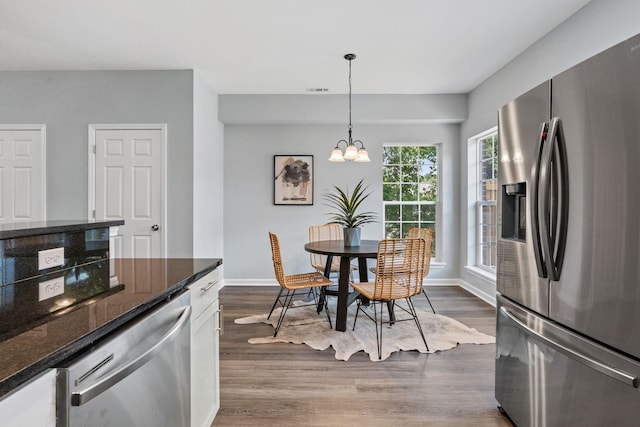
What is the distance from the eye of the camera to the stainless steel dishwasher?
74 cm

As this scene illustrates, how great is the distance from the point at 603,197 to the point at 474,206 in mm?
3511

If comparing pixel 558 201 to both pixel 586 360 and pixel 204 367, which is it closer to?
pixel 586 360

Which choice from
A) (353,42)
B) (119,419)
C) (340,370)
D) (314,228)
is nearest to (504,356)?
(340,370)

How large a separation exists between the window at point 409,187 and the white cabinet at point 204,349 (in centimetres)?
360

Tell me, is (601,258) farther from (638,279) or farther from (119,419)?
(119,419)

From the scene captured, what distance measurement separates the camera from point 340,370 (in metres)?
2.42

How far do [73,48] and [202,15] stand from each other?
1.57m

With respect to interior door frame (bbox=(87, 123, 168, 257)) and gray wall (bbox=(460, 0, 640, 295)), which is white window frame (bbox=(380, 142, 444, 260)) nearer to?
gray wall (bbox=(460, 0, 640, 295))

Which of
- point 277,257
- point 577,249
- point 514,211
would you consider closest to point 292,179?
point 277,257

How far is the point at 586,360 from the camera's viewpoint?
49.7 inches

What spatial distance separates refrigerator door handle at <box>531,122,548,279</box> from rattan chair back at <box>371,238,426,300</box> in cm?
112

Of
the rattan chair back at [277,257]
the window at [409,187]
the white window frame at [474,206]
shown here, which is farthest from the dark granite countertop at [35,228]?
the white window frame at [474,206]

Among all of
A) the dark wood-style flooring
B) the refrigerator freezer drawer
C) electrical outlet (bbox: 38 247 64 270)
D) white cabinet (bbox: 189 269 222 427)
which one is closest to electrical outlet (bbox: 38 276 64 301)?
electrical outlet (bbox: 38 247 64 270)

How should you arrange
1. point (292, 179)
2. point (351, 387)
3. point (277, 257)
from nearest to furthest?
1. point (351, 387)
2. point (277, 257)
3. point (292, 179)
